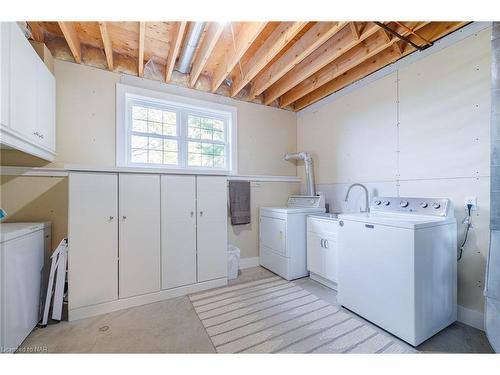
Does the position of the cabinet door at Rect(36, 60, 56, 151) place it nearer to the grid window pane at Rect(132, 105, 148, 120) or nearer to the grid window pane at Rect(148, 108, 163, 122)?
the grid window pane at Rect(132, 105, 148, 120)

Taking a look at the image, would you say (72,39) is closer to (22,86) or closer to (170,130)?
(22,86)

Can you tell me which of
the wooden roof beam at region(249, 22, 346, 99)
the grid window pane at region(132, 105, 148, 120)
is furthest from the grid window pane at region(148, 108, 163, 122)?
the wooden roof beam at region(249, 22, 346, 99)

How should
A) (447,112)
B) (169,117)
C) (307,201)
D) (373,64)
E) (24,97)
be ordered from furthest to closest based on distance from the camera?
(307,201), (169,117), (373,64), (447,112), (24,97)

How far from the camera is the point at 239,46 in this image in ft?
7.04


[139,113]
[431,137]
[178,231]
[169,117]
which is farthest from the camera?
[169,117]

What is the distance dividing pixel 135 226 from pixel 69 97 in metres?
1.64

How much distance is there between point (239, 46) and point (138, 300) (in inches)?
109

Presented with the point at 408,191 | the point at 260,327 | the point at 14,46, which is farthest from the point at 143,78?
the point at 408,191

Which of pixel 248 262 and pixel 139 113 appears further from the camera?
pixel 248 262

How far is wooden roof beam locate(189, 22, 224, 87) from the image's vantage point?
1958mm

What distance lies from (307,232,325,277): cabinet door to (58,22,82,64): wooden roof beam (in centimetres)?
326

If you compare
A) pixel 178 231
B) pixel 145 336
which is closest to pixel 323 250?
pixel 178 231

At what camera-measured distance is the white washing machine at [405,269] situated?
1523 mm
